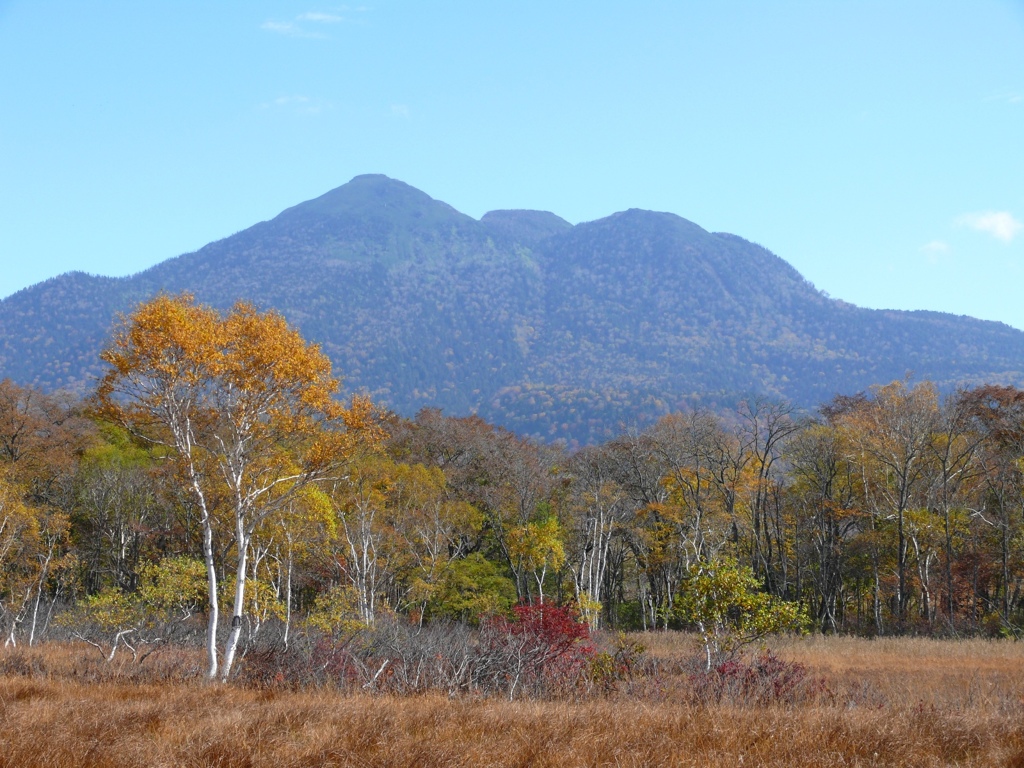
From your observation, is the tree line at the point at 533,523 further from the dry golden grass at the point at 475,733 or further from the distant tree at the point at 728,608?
the dry golden grass at the point at 475,733

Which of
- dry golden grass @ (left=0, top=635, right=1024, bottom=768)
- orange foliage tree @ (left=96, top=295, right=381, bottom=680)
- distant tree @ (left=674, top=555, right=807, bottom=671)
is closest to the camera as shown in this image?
dry golden grass @ (left=0, top=635, right=1024, bottom=768)

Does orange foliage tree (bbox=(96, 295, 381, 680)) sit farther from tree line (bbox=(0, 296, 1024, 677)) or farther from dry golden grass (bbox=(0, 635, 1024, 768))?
dry golden grass (bbox=(0, 635, 1024, 768))

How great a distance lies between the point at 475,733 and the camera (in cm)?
819

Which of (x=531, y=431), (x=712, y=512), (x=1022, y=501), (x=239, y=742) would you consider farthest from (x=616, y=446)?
(x=531, y=431)

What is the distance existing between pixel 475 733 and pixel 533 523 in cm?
2854

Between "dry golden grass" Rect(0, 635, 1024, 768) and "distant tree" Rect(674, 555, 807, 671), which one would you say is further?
"distant tree" Rect(674, 555, 807, 671)

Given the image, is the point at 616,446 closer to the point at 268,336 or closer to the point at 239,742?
the point at 268,336

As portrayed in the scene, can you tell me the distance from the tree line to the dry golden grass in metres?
12.2

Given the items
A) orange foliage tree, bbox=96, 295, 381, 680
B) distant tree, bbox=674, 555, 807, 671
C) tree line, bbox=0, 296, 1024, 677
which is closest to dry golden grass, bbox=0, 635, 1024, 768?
distant tree, bbox=674, 555, 807, 671

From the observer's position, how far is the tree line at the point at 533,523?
91.3 feet

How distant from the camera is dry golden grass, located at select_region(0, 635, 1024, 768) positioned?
717cm

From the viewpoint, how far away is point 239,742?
297 inches

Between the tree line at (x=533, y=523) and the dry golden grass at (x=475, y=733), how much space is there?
40.0 ft

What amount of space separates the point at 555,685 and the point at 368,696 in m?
3.59
